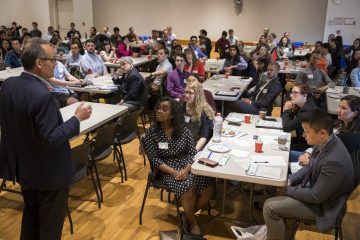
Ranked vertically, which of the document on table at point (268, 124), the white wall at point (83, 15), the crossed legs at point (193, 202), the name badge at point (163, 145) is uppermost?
the white wall at point (83, 15)

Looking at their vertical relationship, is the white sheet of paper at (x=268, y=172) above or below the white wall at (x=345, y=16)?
below

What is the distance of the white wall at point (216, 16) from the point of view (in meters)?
14.2

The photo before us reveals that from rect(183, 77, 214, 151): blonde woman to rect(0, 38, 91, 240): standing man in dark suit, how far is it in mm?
1718

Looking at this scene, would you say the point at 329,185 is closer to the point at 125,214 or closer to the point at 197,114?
the point at 197,114

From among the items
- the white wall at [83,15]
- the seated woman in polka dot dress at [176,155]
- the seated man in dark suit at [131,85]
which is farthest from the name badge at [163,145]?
the white wall at [83,15]

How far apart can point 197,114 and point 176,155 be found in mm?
626

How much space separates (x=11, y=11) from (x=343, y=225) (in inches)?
631

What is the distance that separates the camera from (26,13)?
16125 mm

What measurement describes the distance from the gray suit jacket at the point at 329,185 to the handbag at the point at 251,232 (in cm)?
56

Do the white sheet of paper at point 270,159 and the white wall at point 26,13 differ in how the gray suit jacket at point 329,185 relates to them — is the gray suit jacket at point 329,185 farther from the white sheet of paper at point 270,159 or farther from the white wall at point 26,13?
the white wall at point 26,13

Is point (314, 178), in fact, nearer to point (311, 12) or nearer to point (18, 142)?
point (18, 142)

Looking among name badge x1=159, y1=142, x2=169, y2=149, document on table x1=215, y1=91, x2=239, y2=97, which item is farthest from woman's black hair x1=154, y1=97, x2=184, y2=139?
document on table x1=215, y1=91, x2=239, y2=97

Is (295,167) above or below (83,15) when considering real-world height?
below

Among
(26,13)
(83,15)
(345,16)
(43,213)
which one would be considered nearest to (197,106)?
(43,213)
